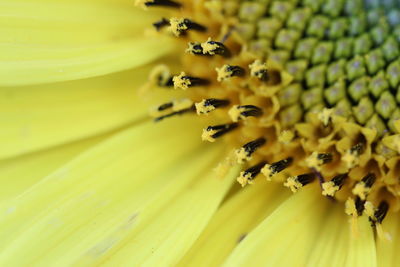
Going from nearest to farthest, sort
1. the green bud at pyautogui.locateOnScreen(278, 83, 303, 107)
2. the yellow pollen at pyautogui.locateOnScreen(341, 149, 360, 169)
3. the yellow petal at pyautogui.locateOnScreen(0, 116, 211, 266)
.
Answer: the yellow petal at pyautogui.locateOnScreen(0, 116, 211, 266)
the yellow pollen at pyautogui.locateOnScreen(341, 149, 360, 169)
the green bud at pyautogui.locateOnScreen(278, 83, 303, 107)

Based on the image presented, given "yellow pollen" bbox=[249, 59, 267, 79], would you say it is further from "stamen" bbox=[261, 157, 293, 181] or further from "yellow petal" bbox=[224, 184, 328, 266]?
"yellow petal" bbox=[224, 184, 328, 266]

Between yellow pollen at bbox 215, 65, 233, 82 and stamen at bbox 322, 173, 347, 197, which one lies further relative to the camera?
yellow pollen at bbox 215, 65, 233, 82

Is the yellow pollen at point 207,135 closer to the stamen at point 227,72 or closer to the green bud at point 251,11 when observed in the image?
the stamen at point 227,72

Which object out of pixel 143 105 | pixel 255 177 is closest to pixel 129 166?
pixel 143 105

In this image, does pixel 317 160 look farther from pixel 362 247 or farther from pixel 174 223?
pixel 174 223

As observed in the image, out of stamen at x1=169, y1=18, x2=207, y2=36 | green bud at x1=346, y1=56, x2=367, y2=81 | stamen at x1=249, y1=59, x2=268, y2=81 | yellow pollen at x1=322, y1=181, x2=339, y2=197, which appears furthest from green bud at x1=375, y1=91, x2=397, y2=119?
stamen at x1=169, y1=18, x2=207, y2=36

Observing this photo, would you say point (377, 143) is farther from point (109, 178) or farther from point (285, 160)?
point (109, 178)
